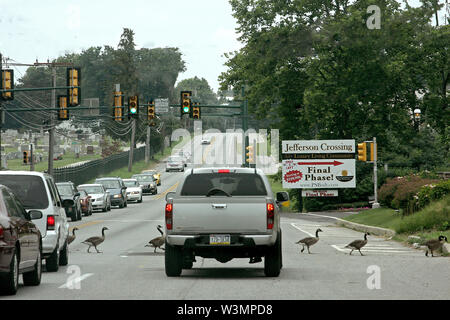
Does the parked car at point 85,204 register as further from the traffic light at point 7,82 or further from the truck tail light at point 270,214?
the truck tail light at point 270,214

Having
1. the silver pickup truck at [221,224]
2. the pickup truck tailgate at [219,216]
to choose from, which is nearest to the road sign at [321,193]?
the silver pickup truck at [221,224]

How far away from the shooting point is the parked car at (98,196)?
50.4 meters

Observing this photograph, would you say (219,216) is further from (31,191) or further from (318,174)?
(318,174)

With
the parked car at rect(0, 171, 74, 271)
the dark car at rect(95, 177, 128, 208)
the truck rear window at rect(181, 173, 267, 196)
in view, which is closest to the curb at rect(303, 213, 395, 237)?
the truck rear window at rect(181, 173, 267, 196)

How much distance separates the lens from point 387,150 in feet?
189

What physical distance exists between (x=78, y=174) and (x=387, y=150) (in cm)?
3244

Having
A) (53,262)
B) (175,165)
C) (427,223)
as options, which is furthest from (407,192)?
(175,165)

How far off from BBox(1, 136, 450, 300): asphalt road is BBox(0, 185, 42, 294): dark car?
0.84 feet

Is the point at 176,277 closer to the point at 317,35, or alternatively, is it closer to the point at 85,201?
the point at 85,201

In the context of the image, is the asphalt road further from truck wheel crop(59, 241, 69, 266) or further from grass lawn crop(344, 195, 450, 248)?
grass lawn crop(344, 195, 450, 248)

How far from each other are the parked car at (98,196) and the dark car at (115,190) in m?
2.51

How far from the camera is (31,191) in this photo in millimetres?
17016

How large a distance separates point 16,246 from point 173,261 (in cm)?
333
